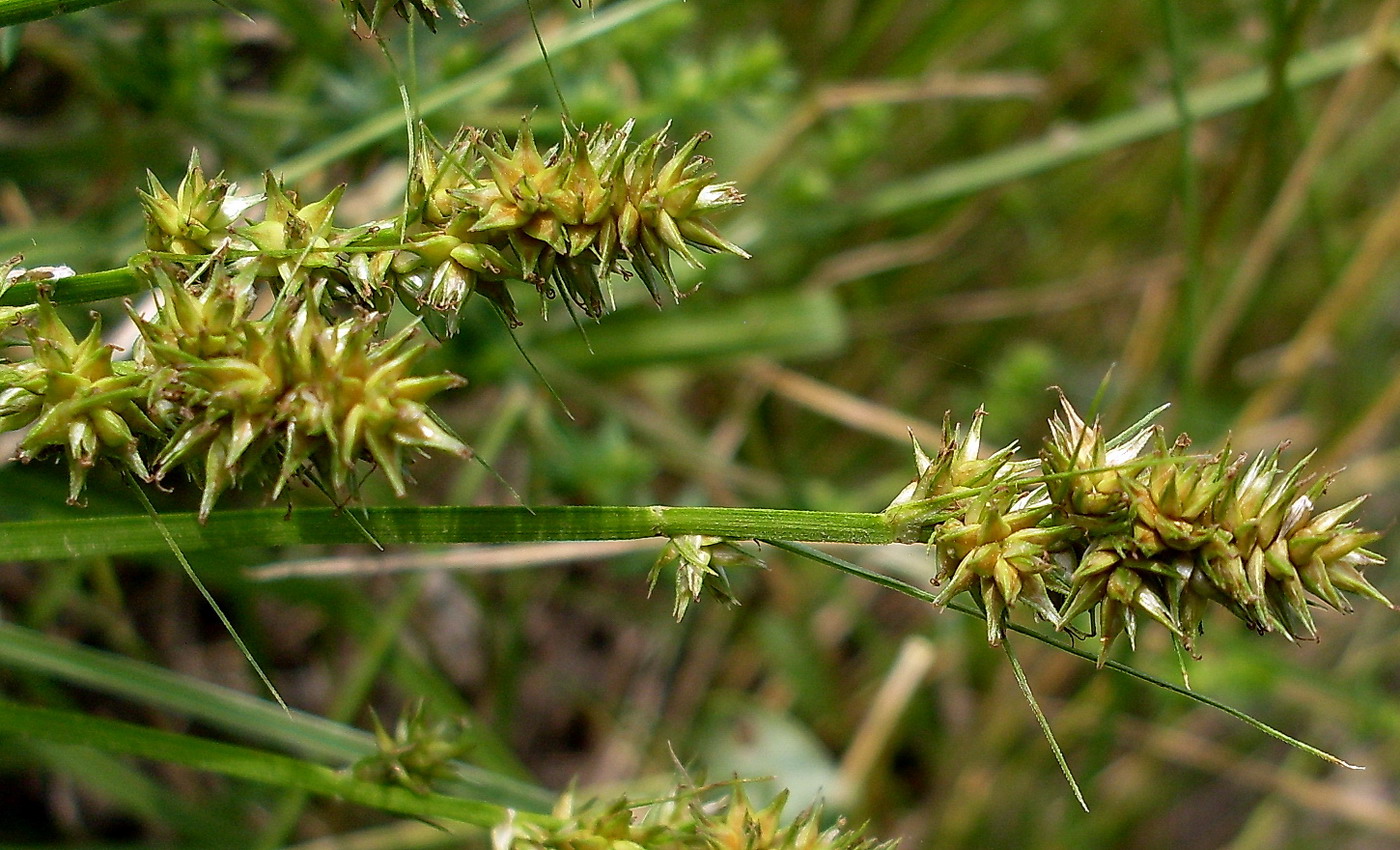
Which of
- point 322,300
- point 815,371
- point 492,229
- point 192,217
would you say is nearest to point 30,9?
point 192,217

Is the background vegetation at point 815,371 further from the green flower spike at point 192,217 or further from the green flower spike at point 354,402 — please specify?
the green flower spike at point 354,402

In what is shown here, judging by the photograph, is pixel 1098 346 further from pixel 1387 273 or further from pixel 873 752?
pixel 873 752

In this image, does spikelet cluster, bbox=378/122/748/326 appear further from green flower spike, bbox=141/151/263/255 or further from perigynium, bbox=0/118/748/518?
green flower spike, bbox=141/151/263/255

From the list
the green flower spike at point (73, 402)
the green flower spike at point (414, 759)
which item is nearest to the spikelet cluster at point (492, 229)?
the green flower spike at point (73, 402)

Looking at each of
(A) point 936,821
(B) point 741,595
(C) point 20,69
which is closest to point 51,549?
(C) point 20,69

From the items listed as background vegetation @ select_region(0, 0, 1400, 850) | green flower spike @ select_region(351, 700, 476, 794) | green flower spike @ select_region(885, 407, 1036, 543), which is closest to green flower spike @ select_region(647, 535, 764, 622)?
green flower spike @ select_region(885, 407, 1036, 543)

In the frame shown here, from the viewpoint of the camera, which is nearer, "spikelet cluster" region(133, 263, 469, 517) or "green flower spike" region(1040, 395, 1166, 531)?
"spikelet cluster" region(133, 263, 469, 517)
